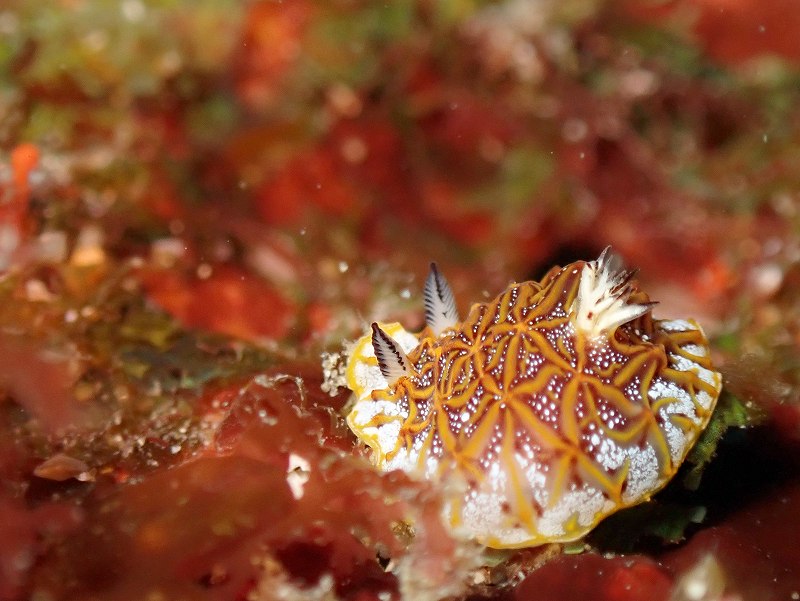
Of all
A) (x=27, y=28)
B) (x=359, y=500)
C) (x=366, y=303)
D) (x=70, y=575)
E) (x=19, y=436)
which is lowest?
(x=359, y=500)

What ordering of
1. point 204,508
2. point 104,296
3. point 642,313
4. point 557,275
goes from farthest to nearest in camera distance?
point 104,296
point 557,275
point 642,313
point 204,508

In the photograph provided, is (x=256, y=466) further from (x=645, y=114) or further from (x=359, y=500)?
(x=645, y=114)

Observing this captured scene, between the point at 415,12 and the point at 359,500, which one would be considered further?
the point at 415,12

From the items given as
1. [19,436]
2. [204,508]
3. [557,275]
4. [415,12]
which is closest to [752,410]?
[557,275]

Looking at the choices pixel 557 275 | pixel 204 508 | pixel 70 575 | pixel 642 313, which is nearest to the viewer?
pixel 70 575

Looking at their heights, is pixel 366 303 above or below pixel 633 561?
above

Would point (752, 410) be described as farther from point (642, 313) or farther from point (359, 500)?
point (359, 500)
